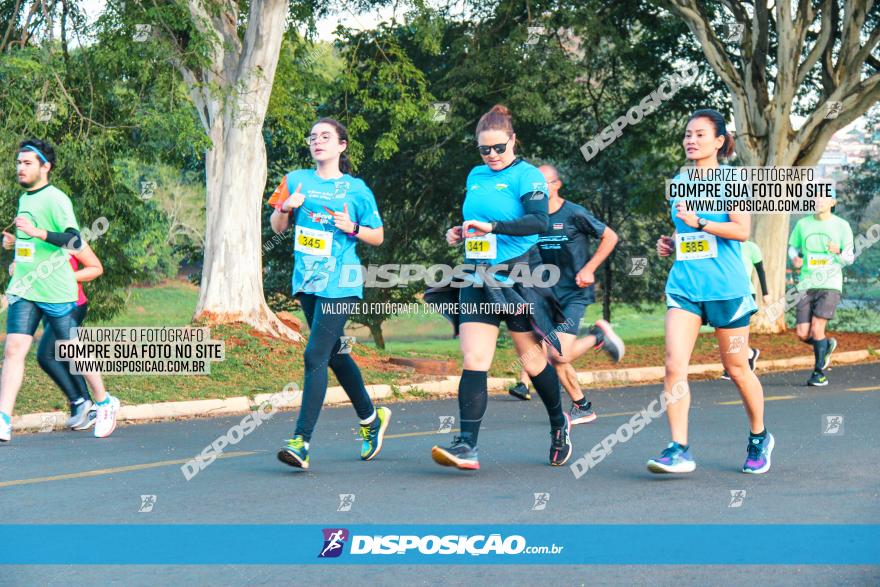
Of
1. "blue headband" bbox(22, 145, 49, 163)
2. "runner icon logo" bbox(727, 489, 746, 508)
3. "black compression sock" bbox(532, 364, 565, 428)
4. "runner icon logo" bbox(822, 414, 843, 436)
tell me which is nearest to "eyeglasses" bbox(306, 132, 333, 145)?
"black compression sock" bbox(532, 364, 565, 428)

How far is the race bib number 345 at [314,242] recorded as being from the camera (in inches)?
299

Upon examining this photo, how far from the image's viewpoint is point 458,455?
742 cm

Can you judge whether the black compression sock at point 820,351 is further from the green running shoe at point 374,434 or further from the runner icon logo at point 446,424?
the green running shoe at point 374,434

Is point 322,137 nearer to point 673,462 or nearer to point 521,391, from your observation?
point 673,462

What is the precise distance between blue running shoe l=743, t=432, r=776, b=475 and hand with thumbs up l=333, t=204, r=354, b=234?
2.73m

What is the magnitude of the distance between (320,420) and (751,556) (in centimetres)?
619

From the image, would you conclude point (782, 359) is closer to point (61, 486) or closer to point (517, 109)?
point (517, 109)

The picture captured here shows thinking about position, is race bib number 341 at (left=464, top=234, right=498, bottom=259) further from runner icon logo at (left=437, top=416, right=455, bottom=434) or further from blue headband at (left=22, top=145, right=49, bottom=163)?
blue headband at (left=22, top=145, right=49, bottom=163)

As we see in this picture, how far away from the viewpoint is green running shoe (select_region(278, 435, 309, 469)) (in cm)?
747

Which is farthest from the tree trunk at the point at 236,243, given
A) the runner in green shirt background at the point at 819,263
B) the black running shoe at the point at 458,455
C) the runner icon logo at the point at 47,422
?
the black running shoe at the point at 458,455

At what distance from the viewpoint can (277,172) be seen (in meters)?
30.7

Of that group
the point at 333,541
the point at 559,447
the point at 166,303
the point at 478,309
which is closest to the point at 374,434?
→ the point at 559,447

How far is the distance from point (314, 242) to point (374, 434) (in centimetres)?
142
